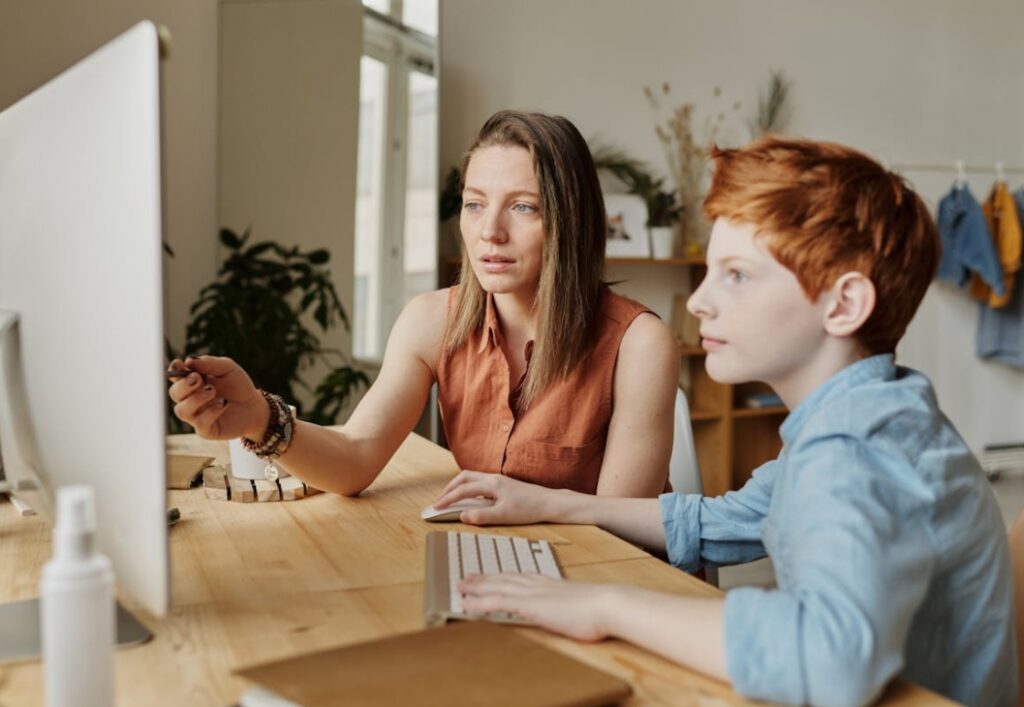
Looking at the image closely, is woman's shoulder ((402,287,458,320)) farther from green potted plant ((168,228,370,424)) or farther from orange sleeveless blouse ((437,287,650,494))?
green potted plant ((168,228,370,424))

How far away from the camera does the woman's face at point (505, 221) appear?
5.38 ft

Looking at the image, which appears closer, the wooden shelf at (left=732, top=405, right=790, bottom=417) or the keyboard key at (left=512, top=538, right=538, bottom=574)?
the keyboard key at (left=512, top=538, right=538, bottom=574)

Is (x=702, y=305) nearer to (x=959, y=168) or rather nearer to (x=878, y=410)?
(x=878, y=410)

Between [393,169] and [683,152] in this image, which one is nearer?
[393,169]

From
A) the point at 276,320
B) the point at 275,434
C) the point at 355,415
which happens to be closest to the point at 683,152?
the point at 276,320

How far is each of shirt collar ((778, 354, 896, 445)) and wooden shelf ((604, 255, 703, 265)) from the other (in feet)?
11.0

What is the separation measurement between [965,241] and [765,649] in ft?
16.0

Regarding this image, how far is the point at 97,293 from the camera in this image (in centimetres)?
76

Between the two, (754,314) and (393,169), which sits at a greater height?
(393,169)

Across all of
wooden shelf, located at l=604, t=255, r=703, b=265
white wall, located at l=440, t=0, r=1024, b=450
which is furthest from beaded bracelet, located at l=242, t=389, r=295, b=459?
wooden shelf, located at l=604, t=255, r=703, b=265

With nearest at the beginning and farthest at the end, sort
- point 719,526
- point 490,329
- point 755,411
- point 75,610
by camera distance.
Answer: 1. point 75,610
2. point 719,526
3. point 490,329
4. point 755,411

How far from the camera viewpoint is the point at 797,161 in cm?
100

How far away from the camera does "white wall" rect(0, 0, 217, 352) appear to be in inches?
135

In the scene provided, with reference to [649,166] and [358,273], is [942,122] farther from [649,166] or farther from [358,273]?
[358,273]
